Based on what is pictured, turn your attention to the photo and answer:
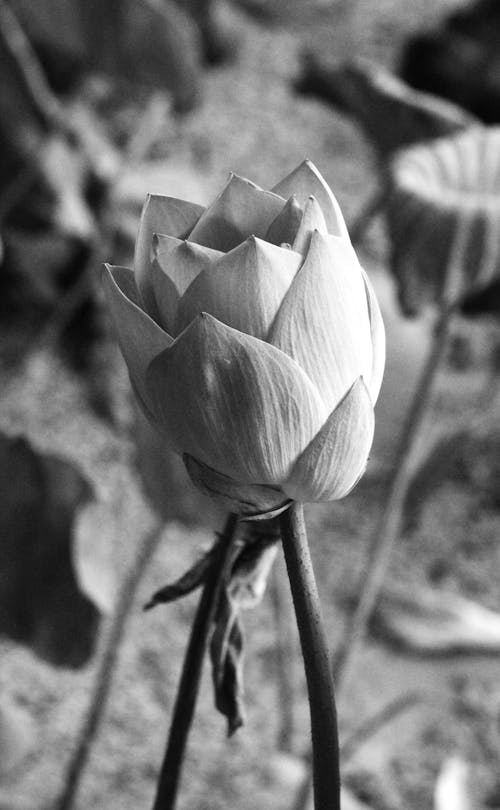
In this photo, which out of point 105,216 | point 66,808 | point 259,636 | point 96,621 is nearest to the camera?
point 96,621

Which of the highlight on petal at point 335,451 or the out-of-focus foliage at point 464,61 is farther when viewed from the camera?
the out-of-focus foliage at point 464,61

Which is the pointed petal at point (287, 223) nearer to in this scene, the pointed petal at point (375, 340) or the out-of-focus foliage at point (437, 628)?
the pointed petal at point (375, 340)

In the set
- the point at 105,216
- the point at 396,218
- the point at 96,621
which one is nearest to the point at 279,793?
the point at 96,621

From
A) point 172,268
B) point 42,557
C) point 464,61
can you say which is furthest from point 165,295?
point 464,61

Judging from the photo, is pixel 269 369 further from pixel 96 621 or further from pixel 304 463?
pixel 96 621

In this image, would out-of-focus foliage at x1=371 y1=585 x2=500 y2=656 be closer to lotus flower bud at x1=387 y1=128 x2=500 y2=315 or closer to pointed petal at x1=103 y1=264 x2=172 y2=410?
lotus flower bud at x1=387 y1=128 x2=500 y2=315

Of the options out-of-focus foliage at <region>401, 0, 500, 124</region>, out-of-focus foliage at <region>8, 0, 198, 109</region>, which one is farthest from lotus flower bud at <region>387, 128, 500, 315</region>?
out-of-focus foliage at <region>401, 0, 500, 124</region>

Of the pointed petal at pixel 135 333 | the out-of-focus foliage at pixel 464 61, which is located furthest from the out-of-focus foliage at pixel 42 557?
the out-of-focus foliage at pixel 464 61
